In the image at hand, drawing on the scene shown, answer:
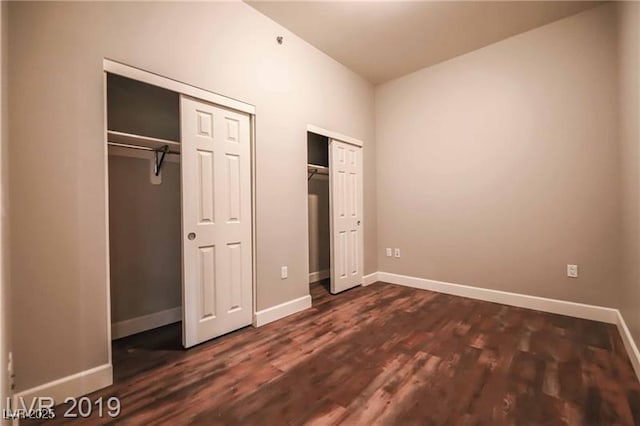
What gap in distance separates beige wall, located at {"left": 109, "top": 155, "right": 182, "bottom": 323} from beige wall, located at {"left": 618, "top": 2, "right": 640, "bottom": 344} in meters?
3.90

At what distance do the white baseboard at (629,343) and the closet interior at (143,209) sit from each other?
3.48 m

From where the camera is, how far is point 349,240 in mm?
3941

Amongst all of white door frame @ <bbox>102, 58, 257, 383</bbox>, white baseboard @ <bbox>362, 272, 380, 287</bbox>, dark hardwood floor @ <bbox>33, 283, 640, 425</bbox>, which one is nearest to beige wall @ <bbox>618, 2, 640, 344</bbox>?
dark hardwood floor @ <bbox>33, 283, 640, 425</bbox>

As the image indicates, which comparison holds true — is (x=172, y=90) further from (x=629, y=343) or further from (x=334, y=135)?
(x=629, y=343)

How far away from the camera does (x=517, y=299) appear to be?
323 centimetres

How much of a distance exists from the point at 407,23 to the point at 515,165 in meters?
2.02

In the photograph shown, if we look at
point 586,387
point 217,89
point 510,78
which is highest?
point 510,78

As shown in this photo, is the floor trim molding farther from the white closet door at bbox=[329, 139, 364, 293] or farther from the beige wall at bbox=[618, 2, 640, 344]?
the white closet door at bbox=[329, 139, 364, 293]

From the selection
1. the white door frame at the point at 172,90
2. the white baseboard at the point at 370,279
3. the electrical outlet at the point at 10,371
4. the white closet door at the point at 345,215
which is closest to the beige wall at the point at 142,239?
the white door frame at the point at 172,90

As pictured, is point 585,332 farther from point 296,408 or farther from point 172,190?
point 172,190

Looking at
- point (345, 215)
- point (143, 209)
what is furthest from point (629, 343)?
point (143, 209)

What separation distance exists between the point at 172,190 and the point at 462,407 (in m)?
3.06

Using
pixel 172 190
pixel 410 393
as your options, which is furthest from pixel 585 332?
pixel 172 190

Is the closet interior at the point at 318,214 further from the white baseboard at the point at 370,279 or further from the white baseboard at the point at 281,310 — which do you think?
the white baseboard at the point at 281,310
